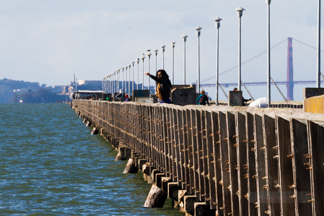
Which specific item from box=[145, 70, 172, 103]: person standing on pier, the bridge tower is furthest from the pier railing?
the bridge tower

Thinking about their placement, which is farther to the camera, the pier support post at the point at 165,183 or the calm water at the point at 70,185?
the calm water at the point at 70,185

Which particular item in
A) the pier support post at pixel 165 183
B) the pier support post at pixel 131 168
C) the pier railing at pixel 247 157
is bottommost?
the pier support post at pixel 131 168

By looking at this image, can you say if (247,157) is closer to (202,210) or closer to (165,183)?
(202,210)

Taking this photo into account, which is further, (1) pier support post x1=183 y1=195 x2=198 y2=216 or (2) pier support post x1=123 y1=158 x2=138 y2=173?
(2) pier support post x1=123 y1=158 x2=138 y2=173

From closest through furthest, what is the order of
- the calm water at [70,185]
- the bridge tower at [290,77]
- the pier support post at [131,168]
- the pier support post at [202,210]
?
1. the pier support post at [202,210]
2. the calm water at [70,185]
3. the pier support post at [131,168]
4. the bridge tower at [290,77]

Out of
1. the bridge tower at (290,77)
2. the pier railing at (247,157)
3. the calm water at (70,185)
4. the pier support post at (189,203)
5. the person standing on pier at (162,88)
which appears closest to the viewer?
the pier railing at (247,157)

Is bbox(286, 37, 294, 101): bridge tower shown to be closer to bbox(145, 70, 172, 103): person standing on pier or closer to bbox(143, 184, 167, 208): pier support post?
bbox(145, 70, 172, 103): person standing on pier

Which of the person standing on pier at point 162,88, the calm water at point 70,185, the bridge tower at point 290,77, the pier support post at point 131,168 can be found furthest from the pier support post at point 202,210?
the bridge tower at point 290,77

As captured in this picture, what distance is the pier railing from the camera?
20.7ft

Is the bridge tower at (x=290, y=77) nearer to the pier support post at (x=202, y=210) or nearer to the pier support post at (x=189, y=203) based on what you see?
the pier support post at (x=189, y=203)

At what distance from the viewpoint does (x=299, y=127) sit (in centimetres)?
633

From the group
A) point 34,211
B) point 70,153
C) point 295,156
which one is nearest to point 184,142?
point 34,211

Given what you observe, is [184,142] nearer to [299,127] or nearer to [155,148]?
[155,148]

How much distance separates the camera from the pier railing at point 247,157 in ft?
20.7
